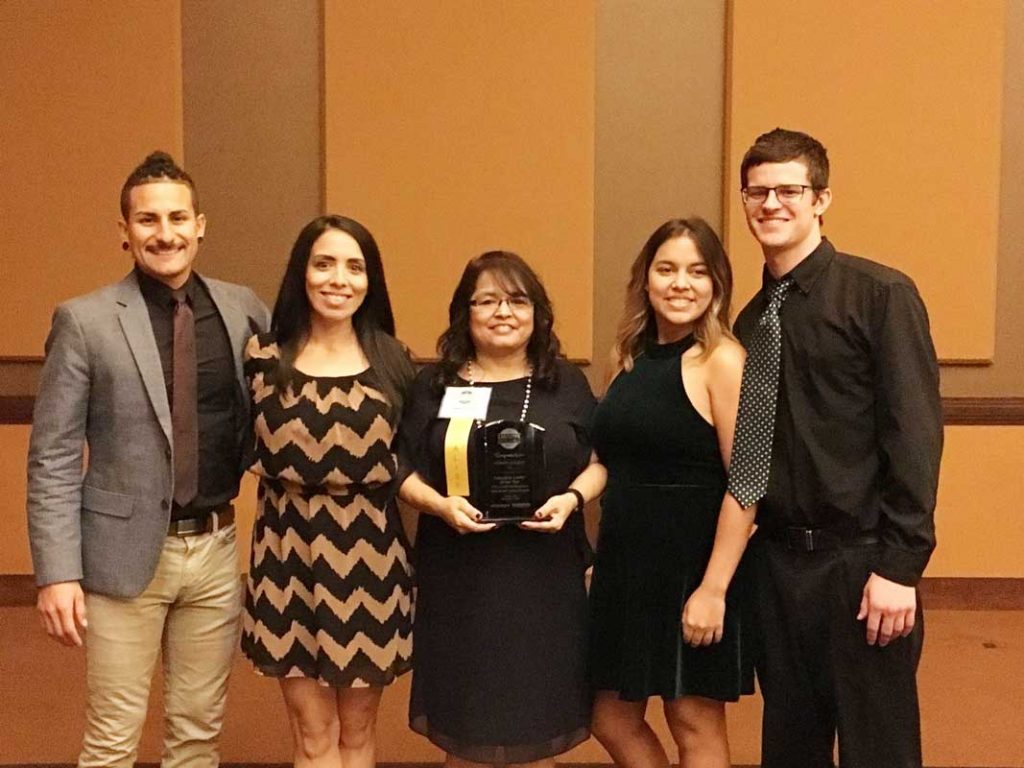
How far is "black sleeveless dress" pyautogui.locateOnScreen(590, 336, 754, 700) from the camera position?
2023 millimetres

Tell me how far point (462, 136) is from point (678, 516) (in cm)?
248

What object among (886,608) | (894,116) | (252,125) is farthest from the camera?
(252,125)

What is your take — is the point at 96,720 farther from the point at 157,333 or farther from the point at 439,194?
the point at 439,194

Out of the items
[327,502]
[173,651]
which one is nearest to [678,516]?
[327,502]

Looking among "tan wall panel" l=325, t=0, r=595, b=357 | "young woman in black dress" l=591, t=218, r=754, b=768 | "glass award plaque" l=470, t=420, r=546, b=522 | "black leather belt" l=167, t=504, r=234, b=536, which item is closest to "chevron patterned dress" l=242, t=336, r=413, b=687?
"black leather belt" l=167, t=504, r=234, b=536

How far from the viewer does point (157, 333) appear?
2076mm

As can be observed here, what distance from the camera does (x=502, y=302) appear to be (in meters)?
2.10

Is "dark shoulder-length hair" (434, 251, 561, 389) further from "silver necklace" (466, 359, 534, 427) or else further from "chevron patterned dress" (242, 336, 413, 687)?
"chevron patterned dress" (242, 336, 413, 687)

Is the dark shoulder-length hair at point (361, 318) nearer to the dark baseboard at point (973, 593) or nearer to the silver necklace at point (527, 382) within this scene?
the silver necklace at point (527, 382)

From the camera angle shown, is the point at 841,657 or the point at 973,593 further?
the point at 973,593

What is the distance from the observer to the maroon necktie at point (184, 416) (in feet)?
6.76

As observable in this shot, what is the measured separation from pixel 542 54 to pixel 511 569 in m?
2.62

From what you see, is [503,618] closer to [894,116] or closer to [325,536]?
[325,536]

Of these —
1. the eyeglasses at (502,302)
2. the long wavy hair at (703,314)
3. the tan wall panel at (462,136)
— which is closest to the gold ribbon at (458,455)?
the eyeglasses at (502,302)
